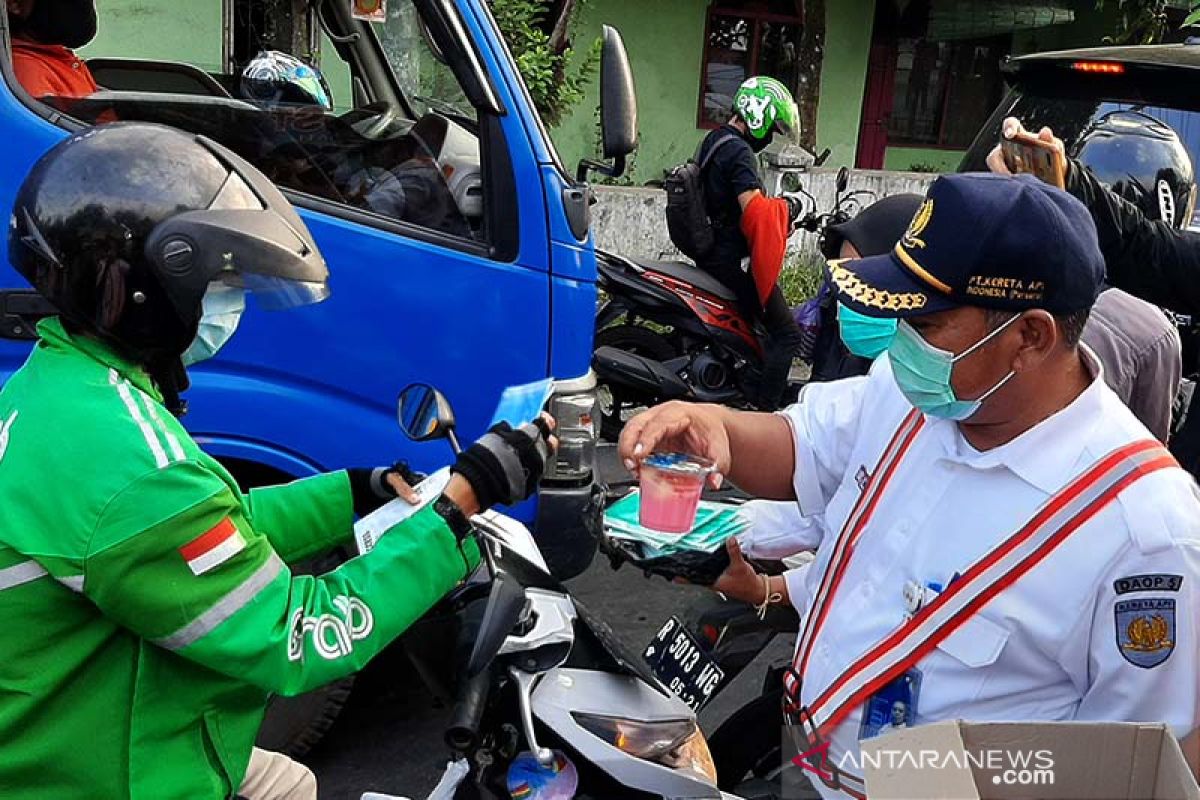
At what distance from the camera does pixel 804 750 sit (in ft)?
6.28

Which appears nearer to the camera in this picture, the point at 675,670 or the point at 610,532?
the point at 610,532

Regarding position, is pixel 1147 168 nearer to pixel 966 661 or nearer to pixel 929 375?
pixel 929 375

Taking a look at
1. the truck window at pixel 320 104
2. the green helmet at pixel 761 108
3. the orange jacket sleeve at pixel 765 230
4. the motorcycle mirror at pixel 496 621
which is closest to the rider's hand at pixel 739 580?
the motorcycle mirror at pixel 496 621

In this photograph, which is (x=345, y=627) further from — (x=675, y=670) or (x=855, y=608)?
(x=675, y=670)

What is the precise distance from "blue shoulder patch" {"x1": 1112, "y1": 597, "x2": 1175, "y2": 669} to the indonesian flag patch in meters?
1.16

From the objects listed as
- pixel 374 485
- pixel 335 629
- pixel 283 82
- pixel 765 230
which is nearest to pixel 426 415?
pixel 374 485

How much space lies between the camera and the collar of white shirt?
163 centimetres

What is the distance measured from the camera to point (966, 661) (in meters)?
1.62

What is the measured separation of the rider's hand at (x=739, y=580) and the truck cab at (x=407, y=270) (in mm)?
476

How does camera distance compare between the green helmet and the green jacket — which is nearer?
the green jacket

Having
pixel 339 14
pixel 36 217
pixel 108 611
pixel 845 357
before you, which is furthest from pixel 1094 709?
pixel 339 14

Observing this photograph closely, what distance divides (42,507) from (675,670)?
1.38m

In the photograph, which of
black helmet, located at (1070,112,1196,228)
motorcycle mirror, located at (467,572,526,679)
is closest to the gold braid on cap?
motorcycle mirror, located at (467,572,526,679)

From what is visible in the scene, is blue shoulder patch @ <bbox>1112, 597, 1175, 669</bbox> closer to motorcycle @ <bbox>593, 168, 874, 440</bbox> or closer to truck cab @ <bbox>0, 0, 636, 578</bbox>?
truck cab @ <bbox>0, 0, 636, 578</bbox>
